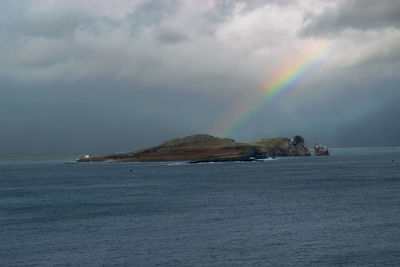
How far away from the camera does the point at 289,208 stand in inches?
3073

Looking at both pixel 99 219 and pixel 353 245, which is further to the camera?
pixel 99 219

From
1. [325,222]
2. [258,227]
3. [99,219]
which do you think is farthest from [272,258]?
[99,219]

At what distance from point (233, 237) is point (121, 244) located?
12.2 meters

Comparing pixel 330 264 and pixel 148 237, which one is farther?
pixel 148 237

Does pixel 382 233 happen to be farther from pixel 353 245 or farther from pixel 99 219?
pixel 99 219

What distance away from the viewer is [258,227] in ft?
198

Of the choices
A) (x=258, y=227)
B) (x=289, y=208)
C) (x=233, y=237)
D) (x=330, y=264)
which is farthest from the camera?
(x=289, y=208)

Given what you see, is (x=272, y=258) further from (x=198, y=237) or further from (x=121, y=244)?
(x=121, y=244)

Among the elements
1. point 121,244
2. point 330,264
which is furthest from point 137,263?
point 330,264

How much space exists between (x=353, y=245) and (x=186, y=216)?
28.6 metres

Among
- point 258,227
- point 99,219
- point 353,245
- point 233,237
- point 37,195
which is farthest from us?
point 37,195

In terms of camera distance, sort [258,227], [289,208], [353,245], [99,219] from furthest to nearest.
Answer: [289,208] < [99,219] < [258,227] < [353,245]

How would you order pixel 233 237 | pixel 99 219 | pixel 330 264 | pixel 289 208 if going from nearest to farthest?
pixel 330 264, pixel 233 237, pixel 99 219, pixel 289 208

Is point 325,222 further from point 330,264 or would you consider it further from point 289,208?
point 330,264
